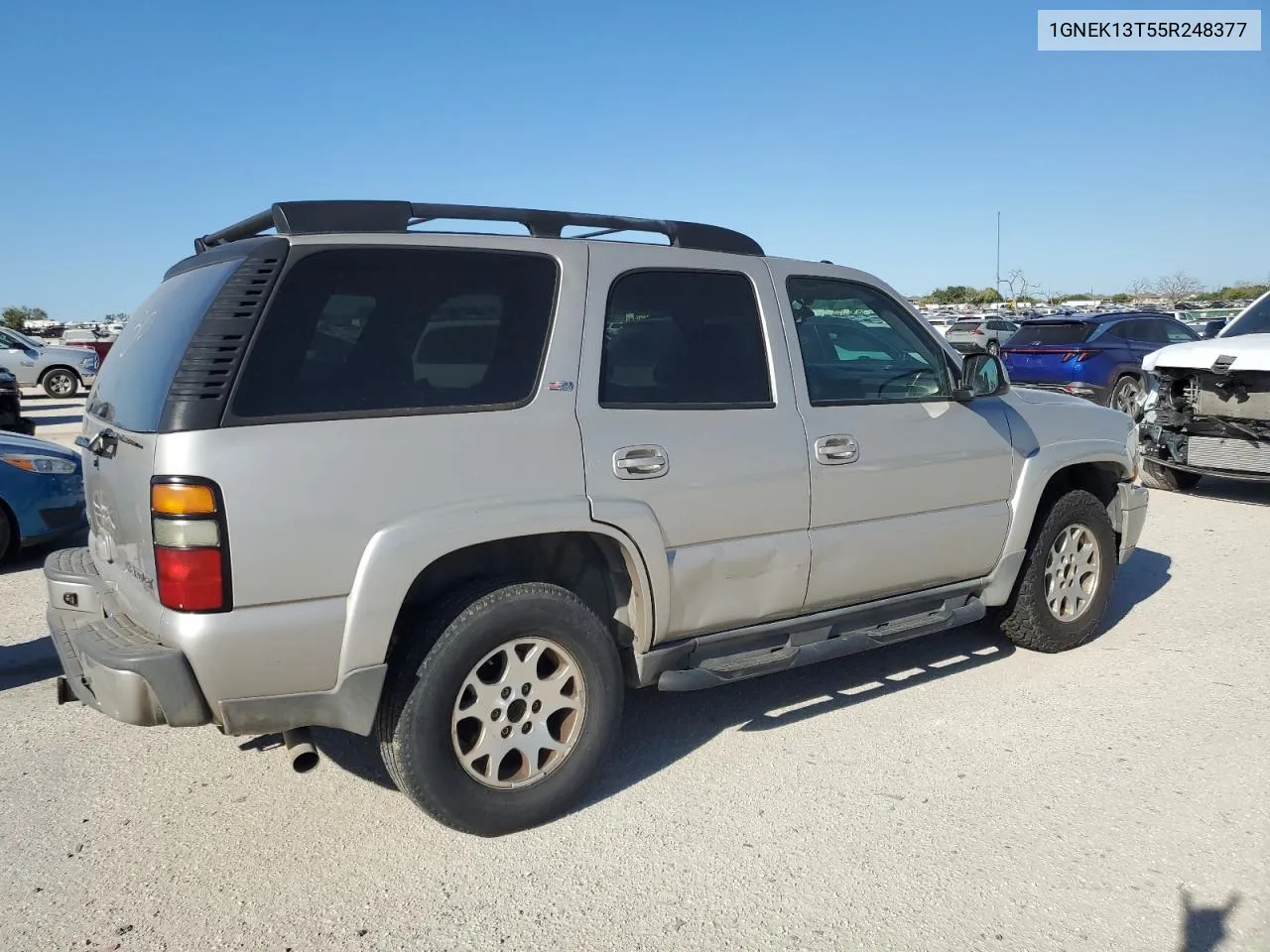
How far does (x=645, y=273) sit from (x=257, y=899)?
2454 millimetres

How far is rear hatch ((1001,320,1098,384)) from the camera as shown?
14.3 metres

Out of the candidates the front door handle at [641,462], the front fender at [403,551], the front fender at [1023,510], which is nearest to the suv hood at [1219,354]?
the front fender at [1023,510]

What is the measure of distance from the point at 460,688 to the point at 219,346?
127cm

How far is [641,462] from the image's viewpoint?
3.52 m

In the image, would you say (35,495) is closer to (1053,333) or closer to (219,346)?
(219,346)

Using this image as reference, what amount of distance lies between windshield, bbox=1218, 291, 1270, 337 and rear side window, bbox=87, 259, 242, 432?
9.14 metres

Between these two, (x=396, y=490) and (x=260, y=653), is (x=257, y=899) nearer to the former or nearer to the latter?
(x=260, y=653)

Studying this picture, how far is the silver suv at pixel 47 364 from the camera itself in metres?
21.0

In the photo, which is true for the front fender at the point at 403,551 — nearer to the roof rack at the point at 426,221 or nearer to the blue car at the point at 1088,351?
the roof rack at the point at 426,221

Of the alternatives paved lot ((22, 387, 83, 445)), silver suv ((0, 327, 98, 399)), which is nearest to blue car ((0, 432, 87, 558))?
paved lot ((22, 387, 83, 445))

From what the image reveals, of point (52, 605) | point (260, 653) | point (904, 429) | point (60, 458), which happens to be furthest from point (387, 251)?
point (60, 458)

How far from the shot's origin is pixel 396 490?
3.05 m

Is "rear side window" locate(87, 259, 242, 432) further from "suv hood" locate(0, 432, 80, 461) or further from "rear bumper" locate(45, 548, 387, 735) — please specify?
"suv hood" locate(0, 432, 80, 461)

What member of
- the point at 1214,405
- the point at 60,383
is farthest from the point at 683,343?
the point at 60,383
